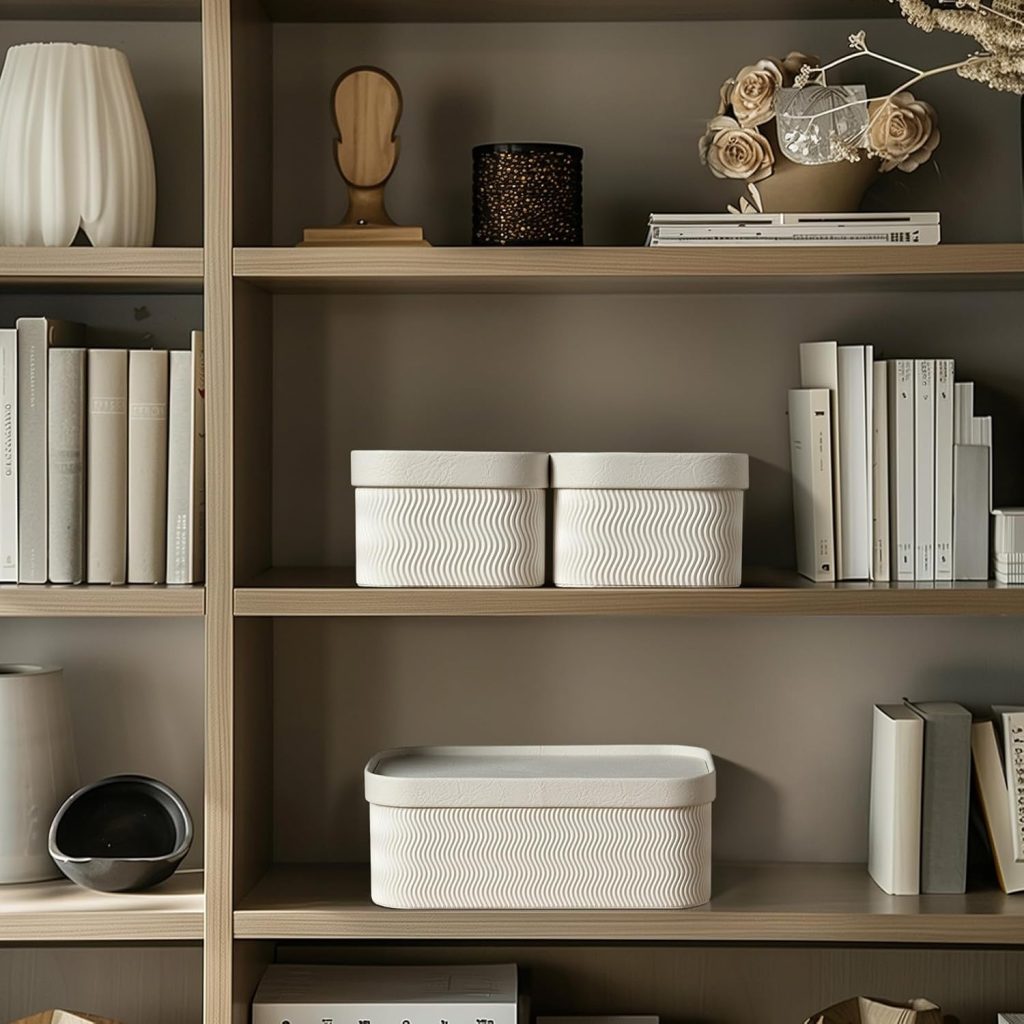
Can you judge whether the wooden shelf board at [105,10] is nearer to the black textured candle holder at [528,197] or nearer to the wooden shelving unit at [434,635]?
the wooden shelving unit at [434,635]

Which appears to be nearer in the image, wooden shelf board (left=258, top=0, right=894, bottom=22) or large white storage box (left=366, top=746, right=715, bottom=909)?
large white storage box (left=366, top=746, right=715, bottom=909)

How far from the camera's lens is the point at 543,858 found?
1.69 metres

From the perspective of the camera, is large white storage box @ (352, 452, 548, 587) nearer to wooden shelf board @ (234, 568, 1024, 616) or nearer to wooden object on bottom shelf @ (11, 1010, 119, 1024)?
wooden shelf board @ (234, 568, 1024, 616)

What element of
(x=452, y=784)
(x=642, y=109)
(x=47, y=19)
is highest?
(x=47, y=19)

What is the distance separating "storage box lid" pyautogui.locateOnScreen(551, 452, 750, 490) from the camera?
5.49 feet

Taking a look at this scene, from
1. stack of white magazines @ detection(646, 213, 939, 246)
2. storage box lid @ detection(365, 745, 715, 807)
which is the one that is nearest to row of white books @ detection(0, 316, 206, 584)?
storage box lid @ detection(365, 745, 715, 807)

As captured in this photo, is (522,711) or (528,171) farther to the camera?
(522,711)

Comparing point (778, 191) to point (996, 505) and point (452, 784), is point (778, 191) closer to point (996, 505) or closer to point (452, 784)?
point (996, 505)

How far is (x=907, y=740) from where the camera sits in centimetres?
173

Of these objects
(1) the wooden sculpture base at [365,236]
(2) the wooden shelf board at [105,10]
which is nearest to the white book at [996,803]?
(1) the wooden sculpture base at [365,236]

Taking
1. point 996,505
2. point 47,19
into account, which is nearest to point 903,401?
point 996,505

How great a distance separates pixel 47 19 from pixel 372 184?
1.85 feet

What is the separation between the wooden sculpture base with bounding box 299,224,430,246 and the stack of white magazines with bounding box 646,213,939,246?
31 cm

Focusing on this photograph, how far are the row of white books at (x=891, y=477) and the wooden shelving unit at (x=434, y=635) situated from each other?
0.07 metres
